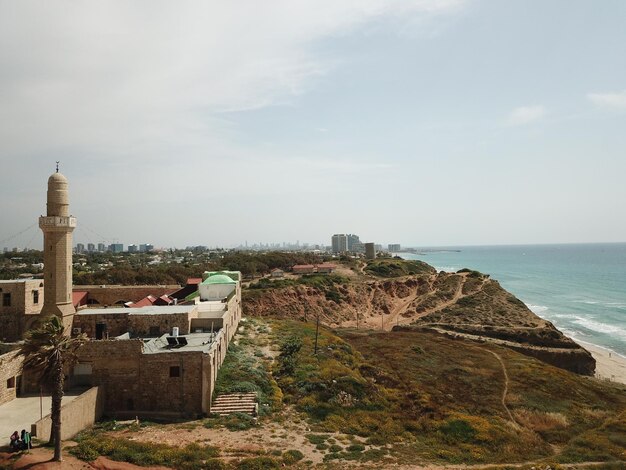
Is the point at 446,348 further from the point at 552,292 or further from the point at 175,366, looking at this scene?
the point at 552,292

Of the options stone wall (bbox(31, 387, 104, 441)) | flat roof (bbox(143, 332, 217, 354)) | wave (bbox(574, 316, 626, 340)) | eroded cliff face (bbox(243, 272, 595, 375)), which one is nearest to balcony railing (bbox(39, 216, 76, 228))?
flat roof (bbox(143, 332, 217, 354))

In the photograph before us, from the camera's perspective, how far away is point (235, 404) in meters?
24.0

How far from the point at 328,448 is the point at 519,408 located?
54.4ft

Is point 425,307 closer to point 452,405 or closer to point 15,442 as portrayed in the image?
point 452,405

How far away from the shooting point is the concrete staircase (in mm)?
23466

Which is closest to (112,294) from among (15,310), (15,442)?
(15,310)

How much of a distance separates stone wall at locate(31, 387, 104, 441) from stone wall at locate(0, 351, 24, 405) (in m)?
4.44

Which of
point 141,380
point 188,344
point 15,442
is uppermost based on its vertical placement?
point 188,344

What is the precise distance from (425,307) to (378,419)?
6579cm

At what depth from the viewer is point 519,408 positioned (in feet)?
97.1

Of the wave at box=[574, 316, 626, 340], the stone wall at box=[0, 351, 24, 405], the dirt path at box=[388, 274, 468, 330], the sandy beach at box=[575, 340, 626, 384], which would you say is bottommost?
the sandy beach at box=[575, 340, 626, 384]

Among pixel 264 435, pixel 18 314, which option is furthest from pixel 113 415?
pixel 18 314

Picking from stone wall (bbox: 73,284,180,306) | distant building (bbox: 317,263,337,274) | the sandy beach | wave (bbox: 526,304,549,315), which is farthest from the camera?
distant building (bbox: 317,263,337,274)

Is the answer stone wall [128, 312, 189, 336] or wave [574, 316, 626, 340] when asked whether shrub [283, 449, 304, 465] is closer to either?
stone wall [128, 312, 189, 336]
